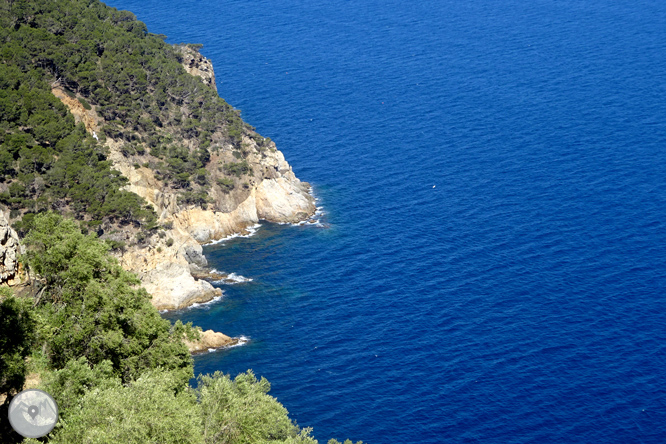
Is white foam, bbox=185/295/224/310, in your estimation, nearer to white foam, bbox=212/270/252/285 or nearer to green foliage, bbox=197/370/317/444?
white foam, bbox=212/270/252/285

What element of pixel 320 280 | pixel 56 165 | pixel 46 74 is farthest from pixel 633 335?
pixel 46 74

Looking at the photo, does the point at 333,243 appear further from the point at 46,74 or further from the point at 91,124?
the point at 46,74

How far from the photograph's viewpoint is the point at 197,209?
11562 cm

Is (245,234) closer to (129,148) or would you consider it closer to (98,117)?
(129,148)

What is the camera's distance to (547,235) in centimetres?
11294

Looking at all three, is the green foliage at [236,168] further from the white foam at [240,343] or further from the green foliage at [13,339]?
the green foliage at [13,339]

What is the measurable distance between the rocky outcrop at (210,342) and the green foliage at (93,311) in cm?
3272

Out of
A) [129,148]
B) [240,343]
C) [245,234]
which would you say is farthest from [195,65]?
[240,343]

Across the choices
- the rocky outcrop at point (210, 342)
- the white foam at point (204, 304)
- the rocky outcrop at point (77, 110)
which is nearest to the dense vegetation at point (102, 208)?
the rocky outcrop at point (77, 110)

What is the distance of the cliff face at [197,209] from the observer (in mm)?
99500

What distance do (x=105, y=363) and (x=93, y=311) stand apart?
688cm

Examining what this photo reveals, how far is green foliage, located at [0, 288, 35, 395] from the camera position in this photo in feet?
142

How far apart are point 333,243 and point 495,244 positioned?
2261 cm

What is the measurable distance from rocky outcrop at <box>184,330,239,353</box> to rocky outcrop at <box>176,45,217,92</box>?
201ft
